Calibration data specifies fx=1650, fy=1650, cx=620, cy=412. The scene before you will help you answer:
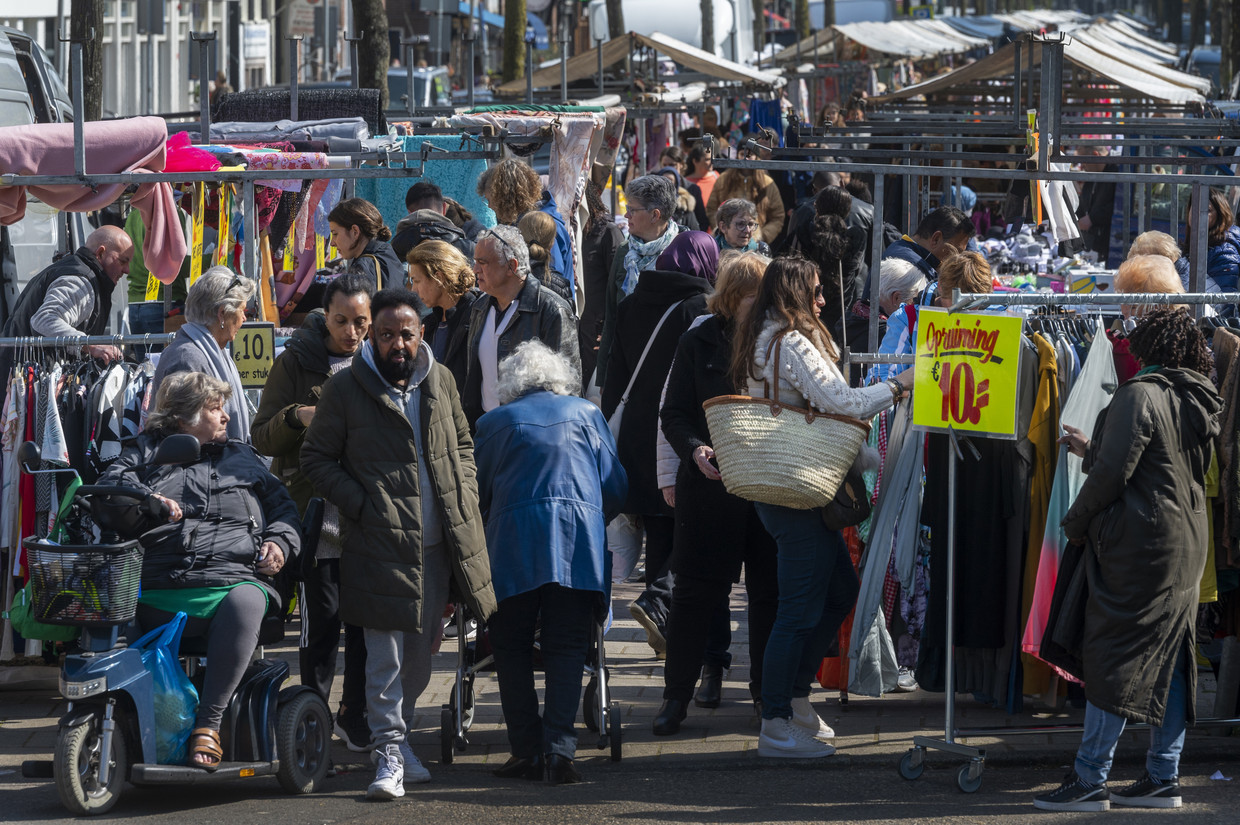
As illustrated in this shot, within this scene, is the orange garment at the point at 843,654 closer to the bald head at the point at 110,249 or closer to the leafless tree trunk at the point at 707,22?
the bald head at the point at 110,249

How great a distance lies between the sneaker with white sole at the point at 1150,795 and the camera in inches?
215

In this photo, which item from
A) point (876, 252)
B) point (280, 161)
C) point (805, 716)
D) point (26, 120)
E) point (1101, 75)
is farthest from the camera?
point (1101, 75)

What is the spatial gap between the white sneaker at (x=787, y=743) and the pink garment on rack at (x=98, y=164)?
3501 millimetres

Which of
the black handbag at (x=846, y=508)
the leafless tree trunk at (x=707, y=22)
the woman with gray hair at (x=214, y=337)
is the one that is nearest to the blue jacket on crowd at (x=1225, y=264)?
the black handbag at (x=846, y=508)

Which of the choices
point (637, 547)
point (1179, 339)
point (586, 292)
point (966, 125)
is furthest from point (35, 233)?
point (1179, 339)

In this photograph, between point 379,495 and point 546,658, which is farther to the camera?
point 546,658

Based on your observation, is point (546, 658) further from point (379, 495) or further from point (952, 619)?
Answer: point (952, 619)

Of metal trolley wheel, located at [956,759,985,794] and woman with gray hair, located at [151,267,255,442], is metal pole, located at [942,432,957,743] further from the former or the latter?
woman with gray hair, located at [151,267,255,442]

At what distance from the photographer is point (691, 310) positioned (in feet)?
22.6

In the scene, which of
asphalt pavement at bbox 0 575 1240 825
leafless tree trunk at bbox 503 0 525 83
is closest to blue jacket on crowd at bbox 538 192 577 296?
asphalt pavement at bbox 0 575 1240 825

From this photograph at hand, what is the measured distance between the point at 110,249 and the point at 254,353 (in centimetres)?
113

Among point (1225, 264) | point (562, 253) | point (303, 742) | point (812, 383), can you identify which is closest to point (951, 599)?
point (812, 383)

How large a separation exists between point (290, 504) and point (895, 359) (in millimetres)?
2285

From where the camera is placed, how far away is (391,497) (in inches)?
219
